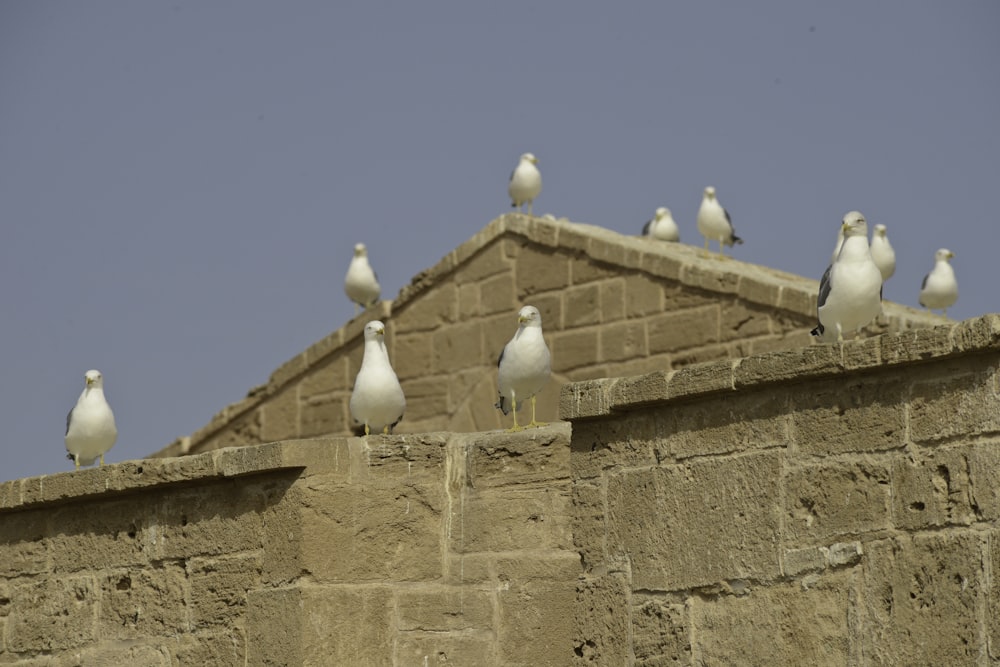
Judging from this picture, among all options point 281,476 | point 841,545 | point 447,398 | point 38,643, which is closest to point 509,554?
point 281,476

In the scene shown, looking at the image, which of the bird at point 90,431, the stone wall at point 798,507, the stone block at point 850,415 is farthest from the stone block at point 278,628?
the bird at point 90,431

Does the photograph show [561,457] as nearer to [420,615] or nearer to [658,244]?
[420,615]

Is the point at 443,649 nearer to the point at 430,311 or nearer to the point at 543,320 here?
the point at 543,320

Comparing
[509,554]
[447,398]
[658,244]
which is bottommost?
[509,554]

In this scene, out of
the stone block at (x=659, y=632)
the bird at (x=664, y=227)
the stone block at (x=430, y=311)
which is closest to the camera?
the stone block at (x=659, y=632)

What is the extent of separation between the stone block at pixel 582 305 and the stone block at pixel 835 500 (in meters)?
7.98

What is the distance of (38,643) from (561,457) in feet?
8.67

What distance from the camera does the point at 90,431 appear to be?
976 cm

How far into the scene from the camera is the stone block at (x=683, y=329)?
12945mm

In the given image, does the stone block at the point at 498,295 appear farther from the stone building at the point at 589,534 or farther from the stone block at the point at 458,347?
the stone building at the point at 589,534

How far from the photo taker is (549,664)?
260 inches

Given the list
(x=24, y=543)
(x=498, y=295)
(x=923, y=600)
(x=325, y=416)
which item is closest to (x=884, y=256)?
(x=498, y=295)

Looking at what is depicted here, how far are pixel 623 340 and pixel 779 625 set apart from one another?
309 inches

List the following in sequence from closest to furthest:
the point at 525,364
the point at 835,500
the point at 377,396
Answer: the point at 835,500 < the point at 525,364 < the point at 377,396
